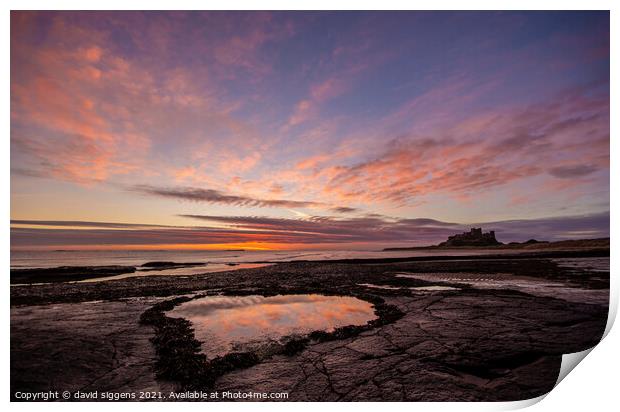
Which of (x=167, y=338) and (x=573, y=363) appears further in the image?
(x=167, y=338)

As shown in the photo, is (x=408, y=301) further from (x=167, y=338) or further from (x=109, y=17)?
(x=109, y=17)

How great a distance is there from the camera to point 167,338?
19.2ft

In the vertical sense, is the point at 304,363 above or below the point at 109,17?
below

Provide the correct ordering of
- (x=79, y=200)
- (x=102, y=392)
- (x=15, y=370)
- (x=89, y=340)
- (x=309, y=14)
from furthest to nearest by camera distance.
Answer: (x=79, y=200)
(x=309, y=14)
(x=89, y=340)
(x=15, y=370)
(x=102, y=392)

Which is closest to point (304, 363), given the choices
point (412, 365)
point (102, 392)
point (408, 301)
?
point (412, 365)

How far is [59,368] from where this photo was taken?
491 centimetres

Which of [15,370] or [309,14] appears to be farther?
[309,14]

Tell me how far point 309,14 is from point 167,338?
25.0ft

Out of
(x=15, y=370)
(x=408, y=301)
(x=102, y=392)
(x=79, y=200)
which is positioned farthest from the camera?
(x=408, y=301)

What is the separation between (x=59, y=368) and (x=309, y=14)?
8441 mm

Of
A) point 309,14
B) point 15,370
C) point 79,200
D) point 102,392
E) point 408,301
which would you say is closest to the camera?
point 102,392

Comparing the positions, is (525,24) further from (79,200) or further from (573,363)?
(79,200)
